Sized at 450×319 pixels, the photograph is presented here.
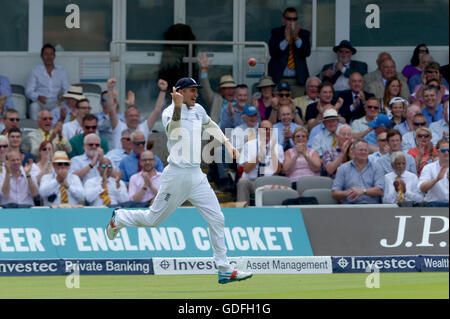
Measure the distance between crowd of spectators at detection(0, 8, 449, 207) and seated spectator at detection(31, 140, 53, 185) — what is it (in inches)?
0.5

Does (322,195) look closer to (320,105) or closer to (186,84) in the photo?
(320,105)

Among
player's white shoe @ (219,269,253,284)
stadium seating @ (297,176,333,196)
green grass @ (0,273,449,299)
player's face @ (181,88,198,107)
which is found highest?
player's face @ (181,88,198,107)

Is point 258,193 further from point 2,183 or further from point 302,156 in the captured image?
point 2,183

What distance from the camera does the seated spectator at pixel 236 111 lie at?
43.0 feet

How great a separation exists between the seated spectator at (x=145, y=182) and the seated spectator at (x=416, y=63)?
4.32m

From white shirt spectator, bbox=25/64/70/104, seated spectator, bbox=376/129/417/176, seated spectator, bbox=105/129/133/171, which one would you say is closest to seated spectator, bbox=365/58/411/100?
seated spectator, bbox=376/129/417/176

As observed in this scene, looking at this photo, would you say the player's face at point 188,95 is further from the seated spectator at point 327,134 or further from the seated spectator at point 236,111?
the seated spectator at point 327,134

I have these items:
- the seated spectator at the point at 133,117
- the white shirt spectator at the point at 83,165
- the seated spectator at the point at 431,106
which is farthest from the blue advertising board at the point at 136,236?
the seated spectator at the point at 431,106

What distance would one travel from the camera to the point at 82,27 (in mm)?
14109

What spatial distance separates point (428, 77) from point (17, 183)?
5.80m

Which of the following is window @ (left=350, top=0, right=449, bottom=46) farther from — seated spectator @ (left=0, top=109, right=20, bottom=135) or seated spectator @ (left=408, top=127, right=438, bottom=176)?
seated spectator @ (left=0, top=109, right=20, bottom=135)

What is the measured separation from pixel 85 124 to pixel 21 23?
7.92 feet

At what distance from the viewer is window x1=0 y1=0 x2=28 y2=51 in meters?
14.2
